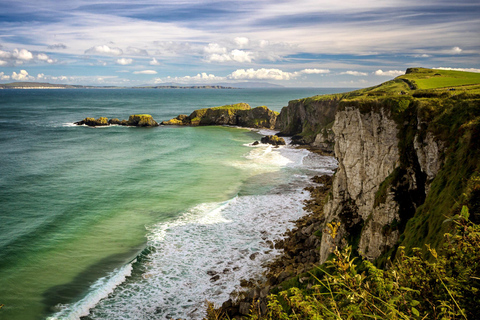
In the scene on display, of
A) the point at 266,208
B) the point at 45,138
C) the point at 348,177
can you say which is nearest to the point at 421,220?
the point at 348,177

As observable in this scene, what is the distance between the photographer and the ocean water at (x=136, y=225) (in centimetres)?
2275

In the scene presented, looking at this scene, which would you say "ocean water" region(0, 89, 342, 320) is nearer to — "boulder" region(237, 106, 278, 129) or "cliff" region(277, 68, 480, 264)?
"cliff" region(277, 68, 480, 264)

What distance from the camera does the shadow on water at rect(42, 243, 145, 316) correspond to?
72.4 ft

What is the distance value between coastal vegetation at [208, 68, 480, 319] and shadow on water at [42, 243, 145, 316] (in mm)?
10826

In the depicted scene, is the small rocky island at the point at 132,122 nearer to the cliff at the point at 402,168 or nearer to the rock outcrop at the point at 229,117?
the rock outcrop at the point at 229,117

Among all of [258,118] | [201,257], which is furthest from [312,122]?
[201,257]

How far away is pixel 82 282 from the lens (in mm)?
24141

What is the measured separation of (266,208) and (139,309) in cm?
2016

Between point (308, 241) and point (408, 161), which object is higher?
point (408, 161)

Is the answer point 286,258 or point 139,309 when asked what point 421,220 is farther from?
point 139,309

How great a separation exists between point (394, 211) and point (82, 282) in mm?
23165

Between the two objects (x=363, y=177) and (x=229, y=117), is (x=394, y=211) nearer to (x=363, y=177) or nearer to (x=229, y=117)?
(x=363, y=177)

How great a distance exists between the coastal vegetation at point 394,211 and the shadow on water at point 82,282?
35.5ft

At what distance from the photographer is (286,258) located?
27.3 meters
